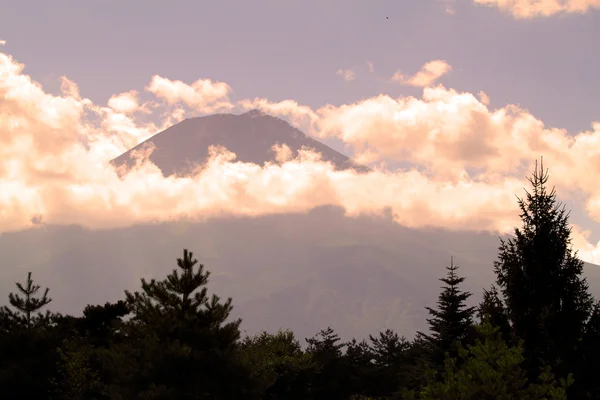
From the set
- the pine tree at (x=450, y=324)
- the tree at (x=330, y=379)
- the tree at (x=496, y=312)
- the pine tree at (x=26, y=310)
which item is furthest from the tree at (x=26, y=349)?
the tree at (x=496, y=312)

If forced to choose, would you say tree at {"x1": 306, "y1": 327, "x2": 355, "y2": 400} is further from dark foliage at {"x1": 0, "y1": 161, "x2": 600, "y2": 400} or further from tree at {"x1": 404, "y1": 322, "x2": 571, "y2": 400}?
tree at {"x1": 404, "y1": 322, "x2": 571, "y2": 400}

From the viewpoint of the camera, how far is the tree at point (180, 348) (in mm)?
29875

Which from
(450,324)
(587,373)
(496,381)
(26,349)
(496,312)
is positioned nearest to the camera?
(496,381)

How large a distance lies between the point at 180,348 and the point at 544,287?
16417mm

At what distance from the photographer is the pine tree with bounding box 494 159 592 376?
2550 cm

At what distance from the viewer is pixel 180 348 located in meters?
29.7

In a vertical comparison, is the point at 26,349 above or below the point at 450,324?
below

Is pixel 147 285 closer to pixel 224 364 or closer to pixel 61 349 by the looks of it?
pixel 224 364

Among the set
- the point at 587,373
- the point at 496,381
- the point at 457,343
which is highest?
the point at 457,343

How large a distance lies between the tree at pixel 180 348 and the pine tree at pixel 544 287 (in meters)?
13.5

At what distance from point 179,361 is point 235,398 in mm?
3483

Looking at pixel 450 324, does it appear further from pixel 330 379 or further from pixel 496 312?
pixel 330 379

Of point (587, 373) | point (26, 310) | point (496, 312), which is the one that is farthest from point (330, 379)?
point (587, 373)

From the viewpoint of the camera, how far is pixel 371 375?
81.7 m
